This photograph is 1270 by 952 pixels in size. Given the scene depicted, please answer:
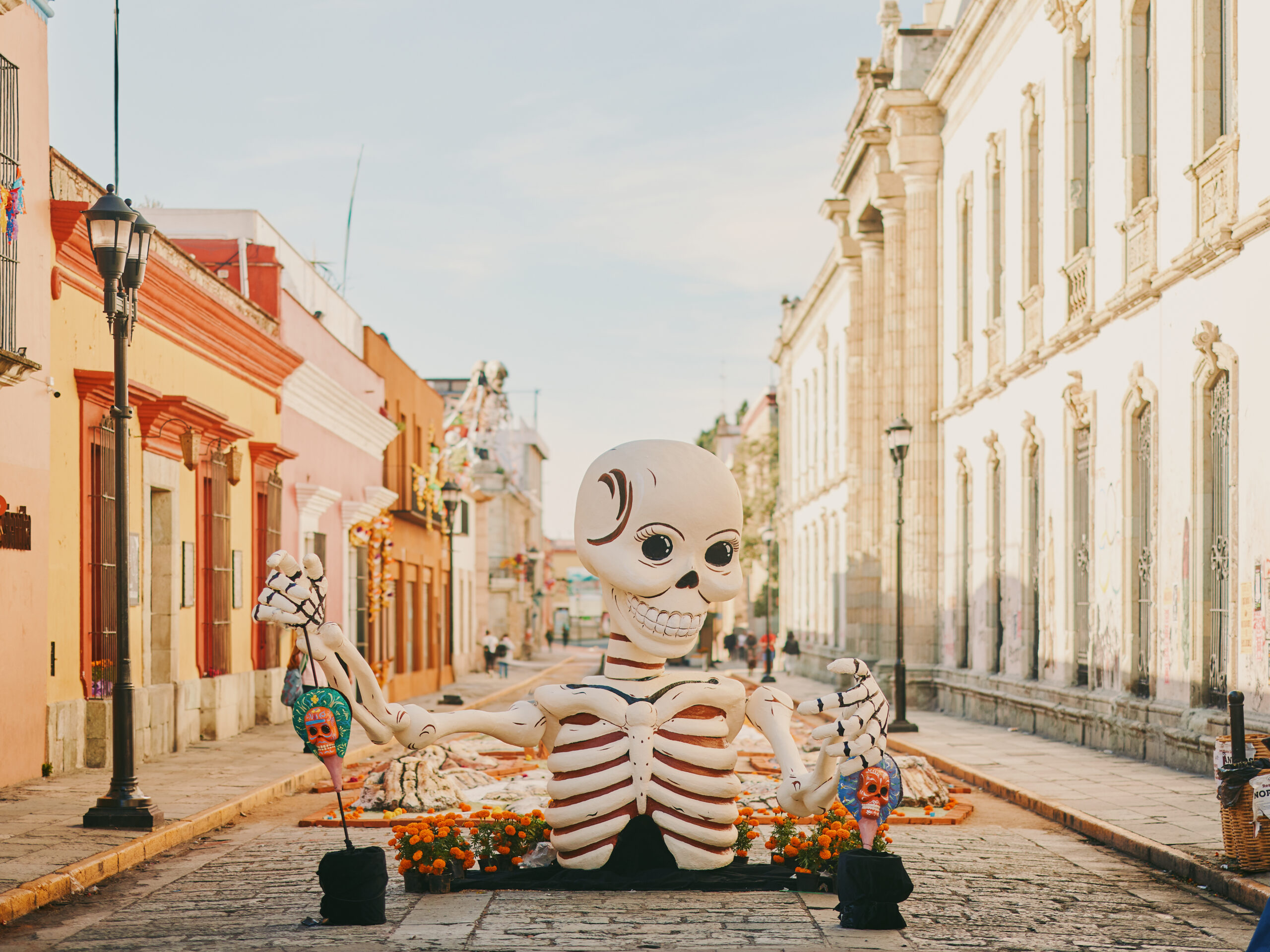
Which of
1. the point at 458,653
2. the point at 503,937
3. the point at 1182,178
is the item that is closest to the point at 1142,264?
the point at 1182,178

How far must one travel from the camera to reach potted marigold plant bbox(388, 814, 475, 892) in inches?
350

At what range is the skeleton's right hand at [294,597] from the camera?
7488 mm

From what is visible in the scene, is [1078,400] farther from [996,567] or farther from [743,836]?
[743,836]

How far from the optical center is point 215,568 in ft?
69.4

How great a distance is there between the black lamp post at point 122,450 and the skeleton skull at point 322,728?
465 cm

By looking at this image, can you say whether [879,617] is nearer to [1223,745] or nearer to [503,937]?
[1223,745]

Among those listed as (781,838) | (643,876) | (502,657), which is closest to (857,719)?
(643,876)

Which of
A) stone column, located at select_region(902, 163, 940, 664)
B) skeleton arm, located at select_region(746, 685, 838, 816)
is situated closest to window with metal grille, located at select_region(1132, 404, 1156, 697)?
skeleton arm, located at select_region(746, 685, 838, 816)

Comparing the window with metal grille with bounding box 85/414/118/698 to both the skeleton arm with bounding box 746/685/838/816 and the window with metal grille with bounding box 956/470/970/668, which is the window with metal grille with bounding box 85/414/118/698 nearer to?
the skeleton arm with bounding box 746/685/838/816

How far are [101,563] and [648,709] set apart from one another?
9.81 metres

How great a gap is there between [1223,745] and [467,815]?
17.6 feet

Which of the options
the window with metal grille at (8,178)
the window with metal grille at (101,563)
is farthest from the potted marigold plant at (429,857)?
the window with metal grille at (101,563)

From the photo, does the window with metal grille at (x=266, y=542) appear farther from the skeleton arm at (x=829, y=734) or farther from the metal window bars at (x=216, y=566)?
the skeleton arm at (x=829, y=734)

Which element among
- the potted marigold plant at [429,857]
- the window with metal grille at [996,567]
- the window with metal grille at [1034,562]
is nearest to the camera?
the potted marigold plant at [429,857]
